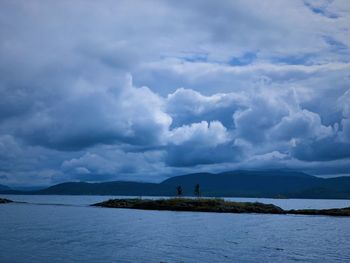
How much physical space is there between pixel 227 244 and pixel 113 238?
20.5 metres

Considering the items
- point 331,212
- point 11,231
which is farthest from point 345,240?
point 331,212

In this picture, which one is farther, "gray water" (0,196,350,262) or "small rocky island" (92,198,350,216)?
"small rocky island" (92,198,350,216)

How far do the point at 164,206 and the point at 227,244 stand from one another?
113 metres

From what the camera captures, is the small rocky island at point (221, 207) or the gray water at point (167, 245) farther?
the small rocky island at point (221, 207)

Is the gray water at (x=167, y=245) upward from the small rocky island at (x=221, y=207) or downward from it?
downward

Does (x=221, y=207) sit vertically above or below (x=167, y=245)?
above

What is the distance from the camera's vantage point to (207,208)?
181 m

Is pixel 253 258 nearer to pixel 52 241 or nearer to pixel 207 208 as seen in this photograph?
pixel 52 241

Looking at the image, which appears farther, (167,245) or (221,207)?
(221,207)

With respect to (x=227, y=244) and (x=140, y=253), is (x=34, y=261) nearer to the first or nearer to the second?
(x=140, y=253)

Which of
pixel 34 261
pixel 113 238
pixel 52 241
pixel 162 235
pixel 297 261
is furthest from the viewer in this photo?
pixel 162 235

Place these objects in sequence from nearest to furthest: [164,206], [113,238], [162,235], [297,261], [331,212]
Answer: [297,261] → [113,238] → [162,235] → [331,212] → [164,206]

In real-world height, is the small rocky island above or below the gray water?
above

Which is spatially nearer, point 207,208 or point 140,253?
point 140,253
